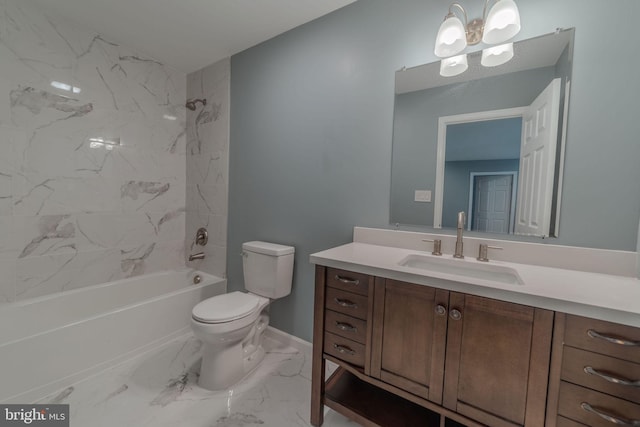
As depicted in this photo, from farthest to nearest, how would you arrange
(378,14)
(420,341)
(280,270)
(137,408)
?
Result: 1. (280,270)
2. (378,14)
3. (137,408)
4. (420,341)

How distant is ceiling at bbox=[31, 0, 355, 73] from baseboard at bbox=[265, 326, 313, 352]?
7.68ft

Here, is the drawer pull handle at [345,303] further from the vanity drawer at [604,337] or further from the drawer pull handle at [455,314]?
the vanity drawer at [604,337]

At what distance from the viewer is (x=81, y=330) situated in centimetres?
161

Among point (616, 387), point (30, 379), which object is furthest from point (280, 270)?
point (616, 387)

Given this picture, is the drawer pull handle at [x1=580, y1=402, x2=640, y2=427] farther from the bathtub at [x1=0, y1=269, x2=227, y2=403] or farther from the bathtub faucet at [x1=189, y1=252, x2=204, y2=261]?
the bathtub faucet at [x1=189, y1=252, x2=204, y2=261]

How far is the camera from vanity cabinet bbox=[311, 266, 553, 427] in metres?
0.86

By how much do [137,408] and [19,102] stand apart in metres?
2.12

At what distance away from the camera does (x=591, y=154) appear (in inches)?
44.3

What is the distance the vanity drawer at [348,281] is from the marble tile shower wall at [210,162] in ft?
5.02

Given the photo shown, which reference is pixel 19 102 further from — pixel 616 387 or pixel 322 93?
pixel 616 387

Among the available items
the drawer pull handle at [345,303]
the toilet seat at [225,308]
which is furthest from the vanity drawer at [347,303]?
the toilet seat at [225,308]

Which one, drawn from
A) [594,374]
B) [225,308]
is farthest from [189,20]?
[594,374]
